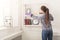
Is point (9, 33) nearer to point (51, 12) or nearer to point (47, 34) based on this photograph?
point (47, 34)

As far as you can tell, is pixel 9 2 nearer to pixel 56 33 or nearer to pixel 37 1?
pixel 37 1

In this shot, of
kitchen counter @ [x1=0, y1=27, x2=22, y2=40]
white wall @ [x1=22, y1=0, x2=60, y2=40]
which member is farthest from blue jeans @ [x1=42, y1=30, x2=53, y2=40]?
kitchen counter @ [x1=0, y1=27, x2=22, y2=40]

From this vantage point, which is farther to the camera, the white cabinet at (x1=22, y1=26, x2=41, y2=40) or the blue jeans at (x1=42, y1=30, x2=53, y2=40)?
the white cabinet at (x1=22, y1=26, x2=41, y2=40)

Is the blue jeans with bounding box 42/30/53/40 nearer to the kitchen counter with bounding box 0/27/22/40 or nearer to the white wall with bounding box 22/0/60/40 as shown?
the white wall with bounding box 22/0/60/40

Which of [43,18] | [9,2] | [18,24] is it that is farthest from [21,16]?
[43,18]

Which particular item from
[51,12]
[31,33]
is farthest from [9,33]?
[51,12]

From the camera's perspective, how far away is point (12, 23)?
15.2ft

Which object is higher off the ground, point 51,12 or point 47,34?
point 51,12

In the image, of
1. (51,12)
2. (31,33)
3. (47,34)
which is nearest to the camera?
(47,34)

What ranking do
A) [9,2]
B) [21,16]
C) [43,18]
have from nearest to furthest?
1. [43,18]
2. [9,2]
3. [21,16]

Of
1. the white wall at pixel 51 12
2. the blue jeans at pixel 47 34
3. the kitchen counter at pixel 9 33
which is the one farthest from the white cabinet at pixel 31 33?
the blue jeans at pixel 47 34

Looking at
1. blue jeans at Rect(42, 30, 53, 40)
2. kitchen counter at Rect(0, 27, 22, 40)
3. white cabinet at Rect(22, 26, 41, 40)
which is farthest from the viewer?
white cabinet at Rect(22, 26, 41, 40)

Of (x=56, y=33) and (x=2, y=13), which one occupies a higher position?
(x=2, y=13)

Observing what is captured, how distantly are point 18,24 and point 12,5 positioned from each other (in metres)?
0.59
